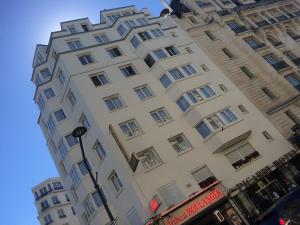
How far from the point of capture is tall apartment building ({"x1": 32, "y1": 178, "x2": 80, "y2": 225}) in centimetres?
6081

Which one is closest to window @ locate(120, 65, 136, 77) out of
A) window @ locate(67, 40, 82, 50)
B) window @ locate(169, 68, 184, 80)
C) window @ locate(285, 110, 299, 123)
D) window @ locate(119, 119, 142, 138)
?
window @ locate(169, 68, 184, 80)

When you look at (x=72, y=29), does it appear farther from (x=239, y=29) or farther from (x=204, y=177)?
(x=204, y=177)

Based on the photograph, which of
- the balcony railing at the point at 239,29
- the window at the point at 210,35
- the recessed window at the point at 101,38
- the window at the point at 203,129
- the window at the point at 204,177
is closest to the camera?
the window at the point at 204,177

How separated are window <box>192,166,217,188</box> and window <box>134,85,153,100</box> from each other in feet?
31.1

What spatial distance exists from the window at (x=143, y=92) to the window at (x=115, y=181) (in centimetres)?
869

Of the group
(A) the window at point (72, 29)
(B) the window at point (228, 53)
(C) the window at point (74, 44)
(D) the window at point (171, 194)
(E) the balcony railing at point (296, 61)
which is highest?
(A) the window at point (72, 29)

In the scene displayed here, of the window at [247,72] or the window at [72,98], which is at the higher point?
the window at [72,98]

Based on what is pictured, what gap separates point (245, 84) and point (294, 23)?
58.9 ft

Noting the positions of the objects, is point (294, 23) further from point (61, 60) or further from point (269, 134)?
point (61, 60)

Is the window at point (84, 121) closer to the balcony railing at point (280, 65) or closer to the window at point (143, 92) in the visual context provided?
the window at point (143, 92)

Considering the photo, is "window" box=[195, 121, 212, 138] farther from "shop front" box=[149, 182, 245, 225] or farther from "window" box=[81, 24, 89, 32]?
"window" box=[81, 24, 89, 32]

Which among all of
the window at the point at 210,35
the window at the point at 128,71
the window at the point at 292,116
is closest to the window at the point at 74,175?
the window at the point at 128,71

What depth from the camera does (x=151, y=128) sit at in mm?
28969

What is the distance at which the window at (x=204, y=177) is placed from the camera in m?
26.5
